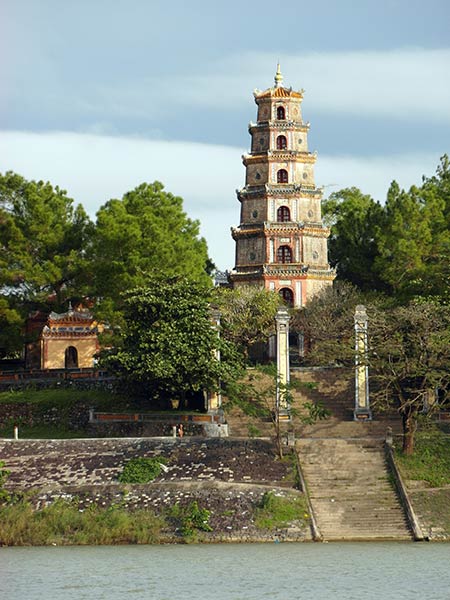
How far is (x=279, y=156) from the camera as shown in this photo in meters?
62.9

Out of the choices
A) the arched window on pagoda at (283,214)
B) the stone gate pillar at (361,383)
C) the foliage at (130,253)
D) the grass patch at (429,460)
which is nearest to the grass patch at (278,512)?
the grass patch at (429,460)

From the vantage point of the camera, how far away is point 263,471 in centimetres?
4028

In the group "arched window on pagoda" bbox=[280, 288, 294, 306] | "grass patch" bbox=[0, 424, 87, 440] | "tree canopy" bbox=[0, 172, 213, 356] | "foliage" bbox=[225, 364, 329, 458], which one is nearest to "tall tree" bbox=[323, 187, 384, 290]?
"arched window on pagoda" bbox=[280, 288, 294, 306]

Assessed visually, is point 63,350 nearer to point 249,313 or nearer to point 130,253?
point 130,253

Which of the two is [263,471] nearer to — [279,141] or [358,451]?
[358,451]

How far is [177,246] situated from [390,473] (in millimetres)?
19825

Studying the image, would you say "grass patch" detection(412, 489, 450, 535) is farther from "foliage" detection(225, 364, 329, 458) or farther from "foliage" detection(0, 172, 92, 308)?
"foliage" detection(0, 172, 92, 308)

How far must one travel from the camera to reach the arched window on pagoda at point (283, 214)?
62.9 meters

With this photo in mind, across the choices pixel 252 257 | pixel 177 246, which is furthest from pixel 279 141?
pixel 177 246

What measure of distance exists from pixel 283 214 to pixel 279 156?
9.55 feet

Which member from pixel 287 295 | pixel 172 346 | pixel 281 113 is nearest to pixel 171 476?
pixel 172 346

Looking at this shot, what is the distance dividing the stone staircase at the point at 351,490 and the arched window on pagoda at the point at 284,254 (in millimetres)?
21002

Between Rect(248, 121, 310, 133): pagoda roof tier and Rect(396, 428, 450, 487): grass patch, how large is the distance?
79.1ft

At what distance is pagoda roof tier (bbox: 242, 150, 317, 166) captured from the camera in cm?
6284
